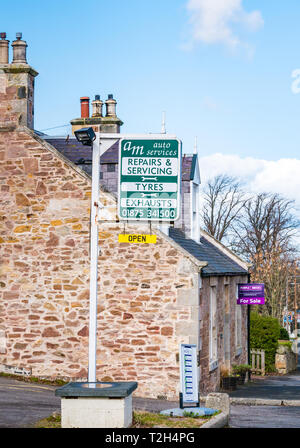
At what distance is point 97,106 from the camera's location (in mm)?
23344

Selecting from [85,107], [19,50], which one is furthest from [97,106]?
[19,50]

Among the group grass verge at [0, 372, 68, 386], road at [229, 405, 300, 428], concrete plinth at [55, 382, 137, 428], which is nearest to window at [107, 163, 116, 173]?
grass verge at [0, 372, 68, 386]

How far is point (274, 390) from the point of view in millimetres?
23406

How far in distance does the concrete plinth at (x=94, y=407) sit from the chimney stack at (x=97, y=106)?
14822 millimetres

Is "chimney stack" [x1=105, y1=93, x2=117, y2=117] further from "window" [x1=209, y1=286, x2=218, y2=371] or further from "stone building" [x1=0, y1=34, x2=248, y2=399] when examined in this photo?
"window" [x1=209, y1=286, x2=218, y2=371]

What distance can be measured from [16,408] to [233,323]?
1222 cm

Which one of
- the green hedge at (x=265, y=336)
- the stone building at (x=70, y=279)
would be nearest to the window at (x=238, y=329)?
the stone building at (x=70, y=279)

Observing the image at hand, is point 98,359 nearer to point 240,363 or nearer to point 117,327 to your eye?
point 117,327

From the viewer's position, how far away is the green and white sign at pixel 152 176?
12.2 m

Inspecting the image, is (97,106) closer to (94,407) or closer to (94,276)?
(94,276)

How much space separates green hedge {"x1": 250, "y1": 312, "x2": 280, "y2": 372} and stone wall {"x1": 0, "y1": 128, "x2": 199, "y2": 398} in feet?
49.9

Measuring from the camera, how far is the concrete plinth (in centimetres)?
962
